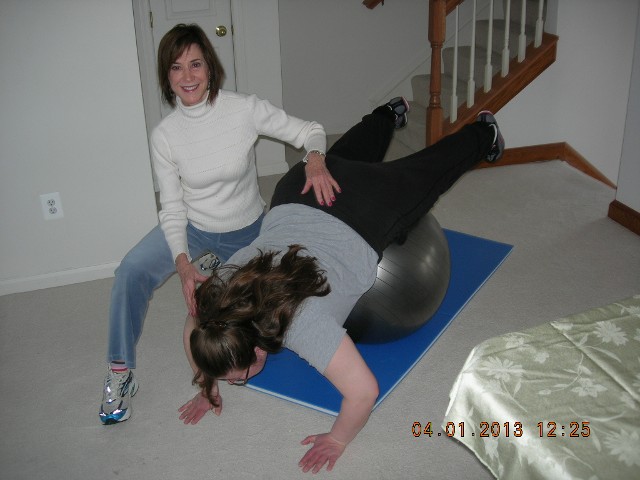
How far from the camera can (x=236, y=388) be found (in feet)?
7.62

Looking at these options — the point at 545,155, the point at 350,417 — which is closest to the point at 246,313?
the point at 350,417

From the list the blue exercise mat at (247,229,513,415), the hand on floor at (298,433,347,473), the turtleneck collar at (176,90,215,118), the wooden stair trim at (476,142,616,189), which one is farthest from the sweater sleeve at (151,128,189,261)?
the wooden stair trim at (476,142,616,189)

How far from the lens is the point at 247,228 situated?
2.45 meters

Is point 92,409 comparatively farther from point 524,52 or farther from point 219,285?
point 524,52

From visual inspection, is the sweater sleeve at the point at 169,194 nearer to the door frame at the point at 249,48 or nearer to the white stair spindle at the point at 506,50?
the door frame at the point at 249,48

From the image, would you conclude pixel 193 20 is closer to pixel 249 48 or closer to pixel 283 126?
pixel 249 48

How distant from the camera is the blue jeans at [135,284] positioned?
7.16ft

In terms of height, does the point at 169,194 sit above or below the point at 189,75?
below

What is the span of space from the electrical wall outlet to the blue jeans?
761 millimetres

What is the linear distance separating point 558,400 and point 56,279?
2427 millimetres

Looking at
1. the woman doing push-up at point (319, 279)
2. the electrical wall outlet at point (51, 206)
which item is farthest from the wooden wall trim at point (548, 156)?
the electrical wall outlet at point (51, 206)

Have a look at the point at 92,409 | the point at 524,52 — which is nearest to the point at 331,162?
the point at 92,409

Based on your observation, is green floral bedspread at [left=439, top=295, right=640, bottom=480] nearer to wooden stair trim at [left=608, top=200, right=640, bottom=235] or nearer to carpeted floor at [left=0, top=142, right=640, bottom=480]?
carpeted floor at [left=0, top=142, right=640, bottom=480]

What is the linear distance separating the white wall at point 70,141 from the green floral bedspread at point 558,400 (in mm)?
2074
